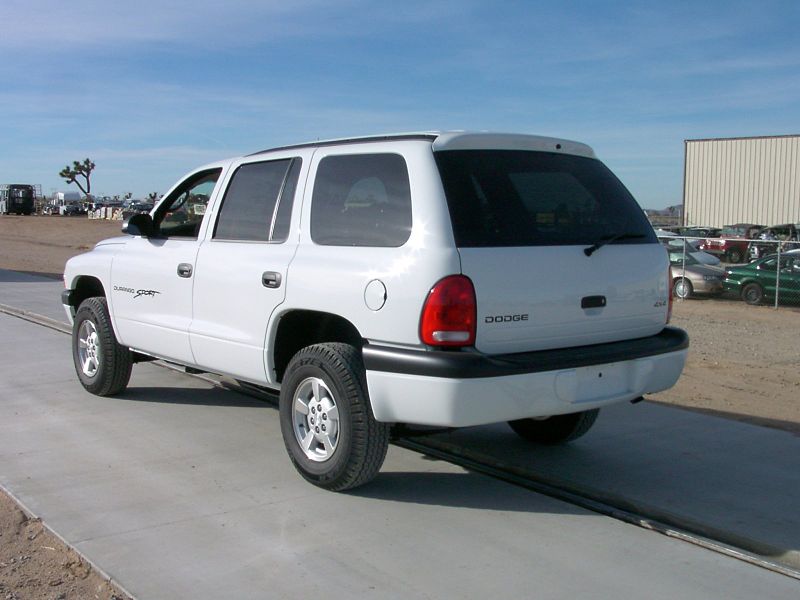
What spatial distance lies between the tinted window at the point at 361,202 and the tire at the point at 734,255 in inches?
1195

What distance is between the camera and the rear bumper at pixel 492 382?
4.42 meters

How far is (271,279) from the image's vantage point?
213 inches

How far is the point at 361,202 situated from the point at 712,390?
5.03m

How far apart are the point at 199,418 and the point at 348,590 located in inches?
129

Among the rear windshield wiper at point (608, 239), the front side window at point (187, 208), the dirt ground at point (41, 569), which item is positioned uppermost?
the front side window at point (187, 208)

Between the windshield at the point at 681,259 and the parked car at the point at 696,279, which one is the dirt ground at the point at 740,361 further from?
the windshield at the point at 681,259

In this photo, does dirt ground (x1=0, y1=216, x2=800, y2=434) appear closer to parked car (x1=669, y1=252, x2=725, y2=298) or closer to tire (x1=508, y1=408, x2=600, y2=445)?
parked car (x1=669, y1=252, x2=725, y2=298)

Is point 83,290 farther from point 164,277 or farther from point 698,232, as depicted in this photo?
point 698,232

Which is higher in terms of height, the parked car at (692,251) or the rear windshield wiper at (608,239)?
the rear windshield wiper at (608,239)

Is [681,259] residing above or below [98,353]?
above

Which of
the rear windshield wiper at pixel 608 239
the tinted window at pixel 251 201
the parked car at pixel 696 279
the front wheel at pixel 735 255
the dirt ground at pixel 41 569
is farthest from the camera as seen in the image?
the front wheel at pixel 735 255

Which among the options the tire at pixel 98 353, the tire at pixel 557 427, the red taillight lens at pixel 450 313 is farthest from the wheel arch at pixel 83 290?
the red taillight lens at pixel 450 313

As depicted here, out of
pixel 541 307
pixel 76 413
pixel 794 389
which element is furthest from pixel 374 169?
pixel 794 389

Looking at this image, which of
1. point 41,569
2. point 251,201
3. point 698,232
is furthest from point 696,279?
point 41,569
